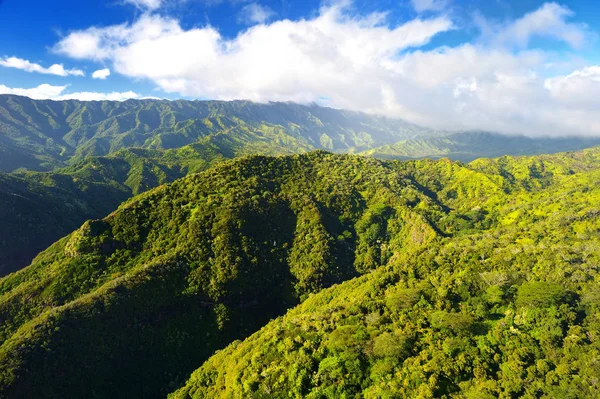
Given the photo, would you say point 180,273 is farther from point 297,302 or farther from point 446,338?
point 446,338

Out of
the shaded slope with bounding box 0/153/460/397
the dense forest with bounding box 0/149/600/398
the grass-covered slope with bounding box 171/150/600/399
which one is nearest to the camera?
the grass-covered slope with bounding box 171/150/600/399

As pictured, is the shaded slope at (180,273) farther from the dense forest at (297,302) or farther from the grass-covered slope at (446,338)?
the grass-covered slope at (446,338)

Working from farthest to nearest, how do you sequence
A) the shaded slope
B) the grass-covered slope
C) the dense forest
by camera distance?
the shaded slope
the dense forest
the grass-covered slope

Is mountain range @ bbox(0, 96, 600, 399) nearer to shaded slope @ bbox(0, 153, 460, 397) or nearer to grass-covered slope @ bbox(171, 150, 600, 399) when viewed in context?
grass-covered slope @ bbox(171, 150, 600, 399)

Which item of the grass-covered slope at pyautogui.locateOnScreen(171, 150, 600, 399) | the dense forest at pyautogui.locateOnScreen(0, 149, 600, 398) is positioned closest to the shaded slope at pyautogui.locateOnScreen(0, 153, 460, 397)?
the dense forest at pyautogui.locateOnScreen(0, 149, 600, 398)

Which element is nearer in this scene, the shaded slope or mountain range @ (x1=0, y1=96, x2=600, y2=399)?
mountain range @ (x1=0, y1=96, x2=600, y2=399)

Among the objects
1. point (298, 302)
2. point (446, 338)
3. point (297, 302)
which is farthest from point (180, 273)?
point (446, 338)
